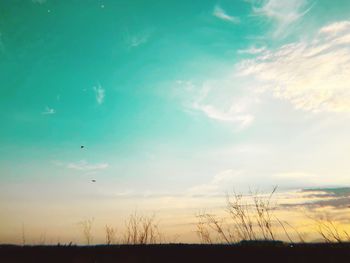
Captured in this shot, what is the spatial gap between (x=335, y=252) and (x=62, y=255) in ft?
11.2

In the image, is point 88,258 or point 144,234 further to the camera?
point 144,234

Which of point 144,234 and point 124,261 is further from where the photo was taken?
point 144,234

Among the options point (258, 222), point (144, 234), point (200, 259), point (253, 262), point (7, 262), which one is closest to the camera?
point (253, 262)

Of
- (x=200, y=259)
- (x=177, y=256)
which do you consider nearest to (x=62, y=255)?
(x=177, y=256)

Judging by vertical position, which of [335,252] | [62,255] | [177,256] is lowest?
[335,252]

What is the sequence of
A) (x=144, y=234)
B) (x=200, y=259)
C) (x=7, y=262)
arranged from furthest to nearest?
(x=144, y=234)
(x=7, y=262)
(x=200, y=259)

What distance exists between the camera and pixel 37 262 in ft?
12.2

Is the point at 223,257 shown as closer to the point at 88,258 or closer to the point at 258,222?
the point at 88,258

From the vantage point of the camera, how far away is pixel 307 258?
329cm

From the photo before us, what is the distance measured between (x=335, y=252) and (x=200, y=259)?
1.55 metres

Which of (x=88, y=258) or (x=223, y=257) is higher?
(x=88, y=258)

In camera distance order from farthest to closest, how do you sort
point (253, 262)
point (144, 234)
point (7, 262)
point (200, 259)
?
point (144, 234) → point (7, 262) → point (200, 259) → point (253, 262)

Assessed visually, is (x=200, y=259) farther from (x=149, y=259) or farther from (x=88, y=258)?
(x=88, y=258)

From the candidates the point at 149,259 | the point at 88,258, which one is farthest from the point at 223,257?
the point at 88,258
